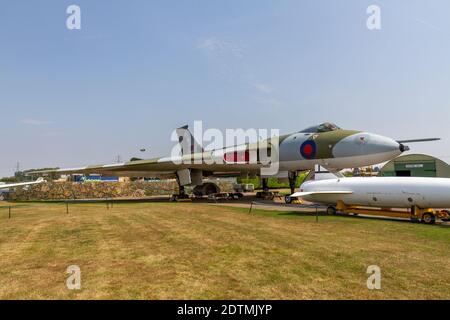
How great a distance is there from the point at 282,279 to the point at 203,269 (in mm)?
1735

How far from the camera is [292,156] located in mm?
22844

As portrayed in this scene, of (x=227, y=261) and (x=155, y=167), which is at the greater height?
(x=155, y=167)

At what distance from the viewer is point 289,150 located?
23.1m

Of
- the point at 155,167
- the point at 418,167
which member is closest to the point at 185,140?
the point at 155,167

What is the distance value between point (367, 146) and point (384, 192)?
479 cm

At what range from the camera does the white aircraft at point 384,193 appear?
13.4 meters

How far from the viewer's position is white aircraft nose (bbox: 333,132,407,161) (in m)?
18.1

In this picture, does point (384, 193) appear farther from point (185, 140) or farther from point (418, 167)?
point (418, 167)

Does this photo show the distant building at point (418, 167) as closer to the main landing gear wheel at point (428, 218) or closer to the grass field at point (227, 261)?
the main landing gear wheel at point (428, 218)

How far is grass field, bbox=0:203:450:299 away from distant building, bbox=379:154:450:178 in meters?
33.4

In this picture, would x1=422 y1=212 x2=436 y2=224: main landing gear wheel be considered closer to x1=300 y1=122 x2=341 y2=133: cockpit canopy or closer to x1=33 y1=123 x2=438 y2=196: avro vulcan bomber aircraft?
x1=33 y1=123 x2=438 y2=196: avro vulcan bomber aircraft

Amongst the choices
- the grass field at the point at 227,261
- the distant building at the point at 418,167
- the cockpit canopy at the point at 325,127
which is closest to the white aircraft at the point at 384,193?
the grass field at the point at 227,261

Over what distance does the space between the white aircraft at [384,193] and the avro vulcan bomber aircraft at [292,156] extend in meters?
3.32

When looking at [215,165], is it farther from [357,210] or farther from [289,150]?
[357,210]
